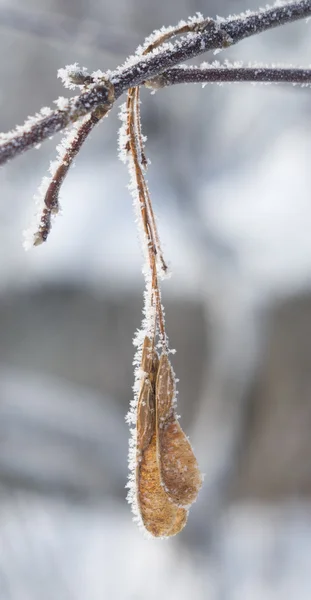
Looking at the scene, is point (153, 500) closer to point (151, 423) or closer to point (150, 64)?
point (151, 423)

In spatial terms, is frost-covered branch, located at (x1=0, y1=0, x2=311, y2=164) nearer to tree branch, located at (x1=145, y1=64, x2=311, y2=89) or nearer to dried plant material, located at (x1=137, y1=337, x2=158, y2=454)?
tree branch, located at (x1=145, y1=64, x2=311, y2=89)

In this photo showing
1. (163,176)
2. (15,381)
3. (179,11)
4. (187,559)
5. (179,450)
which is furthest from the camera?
(179,11)

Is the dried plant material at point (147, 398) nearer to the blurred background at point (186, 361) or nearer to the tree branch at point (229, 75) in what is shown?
the tree branch at point (229, 75)

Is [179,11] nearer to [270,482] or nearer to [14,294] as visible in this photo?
[14,294]

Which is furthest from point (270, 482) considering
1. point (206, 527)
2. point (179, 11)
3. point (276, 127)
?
point (179, 11)

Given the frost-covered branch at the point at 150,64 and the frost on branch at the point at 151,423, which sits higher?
the frost-covered branch at the point at 150,64

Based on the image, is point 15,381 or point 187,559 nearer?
point 187,559

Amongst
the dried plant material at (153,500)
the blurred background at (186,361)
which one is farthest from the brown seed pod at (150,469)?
the blurred background at (186,361)

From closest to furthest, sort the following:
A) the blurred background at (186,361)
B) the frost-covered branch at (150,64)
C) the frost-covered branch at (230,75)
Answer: the frost-covered branch at (150,64), the frost-covered branch at (230,75), the blurred background at (186,361)
